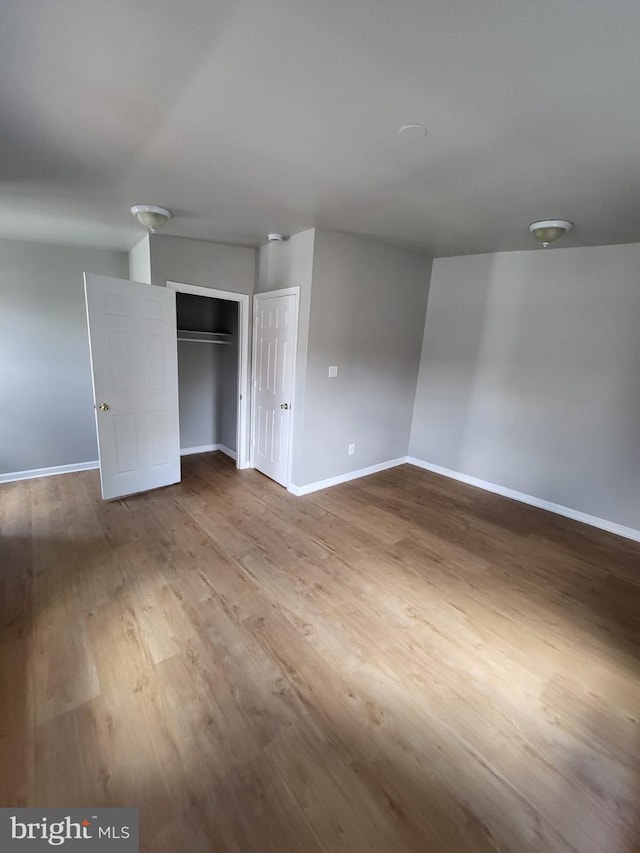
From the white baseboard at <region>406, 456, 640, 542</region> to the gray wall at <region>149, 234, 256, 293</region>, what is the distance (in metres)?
3.16

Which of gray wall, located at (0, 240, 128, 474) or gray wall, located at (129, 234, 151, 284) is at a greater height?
gray wall, located at (129, 234, 151, 284)

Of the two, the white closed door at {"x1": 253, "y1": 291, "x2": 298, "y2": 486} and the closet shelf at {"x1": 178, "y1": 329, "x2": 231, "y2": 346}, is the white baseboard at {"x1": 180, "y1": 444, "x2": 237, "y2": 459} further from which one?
the closet shelf at {"x1": 178, "y1": 329, "x2": 231, "y2": 346}

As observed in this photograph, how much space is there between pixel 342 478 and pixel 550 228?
9.56ft

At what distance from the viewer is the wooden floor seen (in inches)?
48.9

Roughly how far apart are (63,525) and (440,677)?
9.99 ft

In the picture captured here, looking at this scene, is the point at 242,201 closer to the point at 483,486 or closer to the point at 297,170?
the point at 297,170

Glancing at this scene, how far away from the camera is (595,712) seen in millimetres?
1646

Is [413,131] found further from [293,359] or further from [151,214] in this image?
[293,359]

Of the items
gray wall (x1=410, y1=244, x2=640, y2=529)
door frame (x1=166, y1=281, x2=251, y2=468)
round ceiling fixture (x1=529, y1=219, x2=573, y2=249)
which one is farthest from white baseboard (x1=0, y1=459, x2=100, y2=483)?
round ceiling fixture (x1=529, y1=219, x2=573, y2=249)

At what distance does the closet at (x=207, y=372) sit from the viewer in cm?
454

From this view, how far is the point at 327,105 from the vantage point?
1.42m

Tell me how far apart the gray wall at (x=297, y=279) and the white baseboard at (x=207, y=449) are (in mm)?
1447

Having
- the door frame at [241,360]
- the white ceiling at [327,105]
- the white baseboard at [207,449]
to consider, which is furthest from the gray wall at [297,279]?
the white baseboard at [207,449]

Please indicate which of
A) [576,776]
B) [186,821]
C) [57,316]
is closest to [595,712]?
[576,776]
